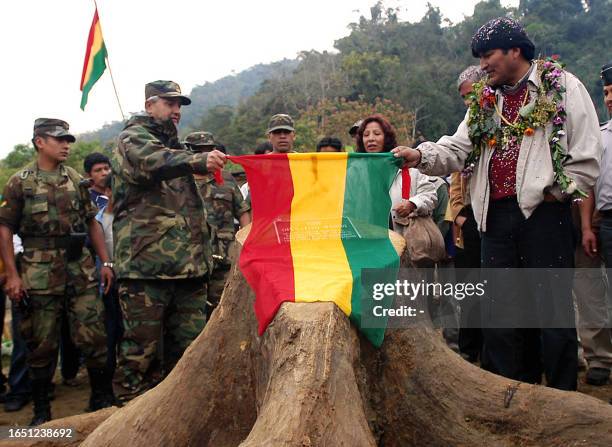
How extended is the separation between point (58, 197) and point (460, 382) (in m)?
3.80

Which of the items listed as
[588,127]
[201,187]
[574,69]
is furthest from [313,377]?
[574,69]

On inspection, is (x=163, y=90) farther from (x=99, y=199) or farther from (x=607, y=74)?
(x=607, y=74)

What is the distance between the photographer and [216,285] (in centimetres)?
663

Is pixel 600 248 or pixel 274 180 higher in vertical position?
pixel 274 180

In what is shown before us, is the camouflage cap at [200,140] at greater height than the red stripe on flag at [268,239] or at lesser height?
greater

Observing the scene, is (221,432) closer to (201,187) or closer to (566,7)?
(201,187)

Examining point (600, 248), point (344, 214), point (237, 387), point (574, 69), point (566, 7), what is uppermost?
point (566, 7)

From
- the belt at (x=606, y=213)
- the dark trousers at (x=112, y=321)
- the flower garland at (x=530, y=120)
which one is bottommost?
the dark trousers at (x=112, y=321)

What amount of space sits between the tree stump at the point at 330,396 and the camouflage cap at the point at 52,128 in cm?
255

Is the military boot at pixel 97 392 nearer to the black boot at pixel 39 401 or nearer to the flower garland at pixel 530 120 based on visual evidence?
the black boot at pixel 39 401

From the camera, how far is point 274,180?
139 inches

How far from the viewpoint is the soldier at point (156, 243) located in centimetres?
448

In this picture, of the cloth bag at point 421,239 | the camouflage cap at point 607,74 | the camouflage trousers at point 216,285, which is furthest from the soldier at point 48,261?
the camouflage cap at point 607,74

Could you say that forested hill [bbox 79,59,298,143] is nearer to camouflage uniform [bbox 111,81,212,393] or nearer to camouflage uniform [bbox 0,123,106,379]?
→ camouflage uniform [bbox 0,123,106,379]
